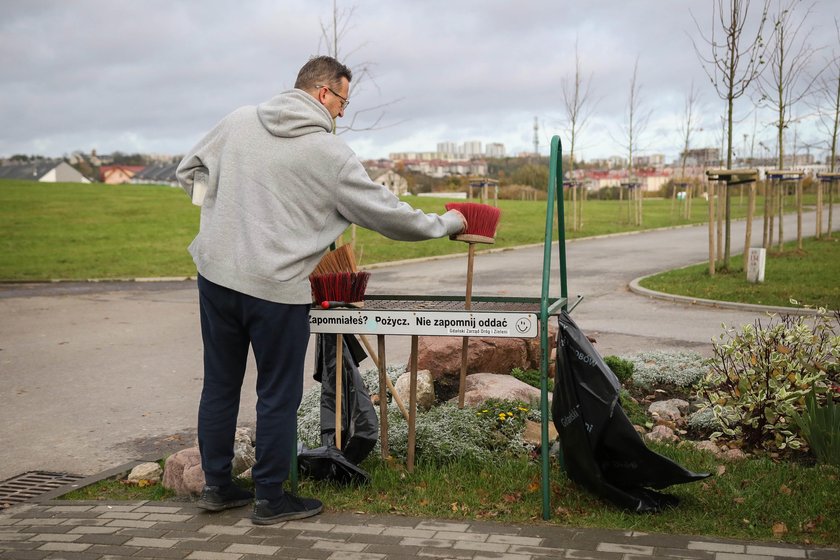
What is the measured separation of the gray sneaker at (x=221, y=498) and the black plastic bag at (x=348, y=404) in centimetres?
67

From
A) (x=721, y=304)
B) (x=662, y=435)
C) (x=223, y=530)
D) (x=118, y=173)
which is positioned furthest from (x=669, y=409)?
(x=118, y=173)

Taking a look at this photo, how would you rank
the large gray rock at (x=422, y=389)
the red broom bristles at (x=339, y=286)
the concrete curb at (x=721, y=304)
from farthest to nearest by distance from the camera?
1. the concrete curb at (x=721, y=304)
2. the large gray rock at (x=422, y=389)
3. the red broom bristles at (x=339, y=286)

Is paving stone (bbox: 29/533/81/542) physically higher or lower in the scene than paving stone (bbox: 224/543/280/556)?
lower

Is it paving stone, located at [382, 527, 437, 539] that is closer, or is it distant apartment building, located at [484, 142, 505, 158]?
paving stone, located at [382, 527, 437, 539]

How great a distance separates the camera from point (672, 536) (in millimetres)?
4062

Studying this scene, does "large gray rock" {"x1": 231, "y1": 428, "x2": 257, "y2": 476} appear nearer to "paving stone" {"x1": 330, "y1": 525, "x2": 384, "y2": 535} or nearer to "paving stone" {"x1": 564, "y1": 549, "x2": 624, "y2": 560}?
"paving stone" {"x1": 330, "y1": 525, "x2": 384, "y2": 535}

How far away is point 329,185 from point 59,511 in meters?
2.22

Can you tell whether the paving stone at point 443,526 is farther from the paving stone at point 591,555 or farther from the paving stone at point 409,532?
the paving stone at point 591,555

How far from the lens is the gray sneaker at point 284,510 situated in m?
4.41

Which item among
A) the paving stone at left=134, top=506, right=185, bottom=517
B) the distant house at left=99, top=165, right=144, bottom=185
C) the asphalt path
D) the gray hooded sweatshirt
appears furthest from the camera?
the distant house at left=99, top=165, right=144, bottom=185

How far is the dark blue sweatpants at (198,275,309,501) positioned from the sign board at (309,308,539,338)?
0.34 m

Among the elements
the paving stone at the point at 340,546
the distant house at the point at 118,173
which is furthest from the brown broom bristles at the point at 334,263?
the distant house at the point at 118,173

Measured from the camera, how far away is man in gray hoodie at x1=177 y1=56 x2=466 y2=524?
4270 millimetres

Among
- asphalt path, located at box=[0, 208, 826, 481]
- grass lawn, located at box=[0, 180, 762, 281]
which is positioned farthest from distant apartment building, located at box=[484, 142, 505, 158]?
asphalt path, located at box=[0, 208, 826, 481]
